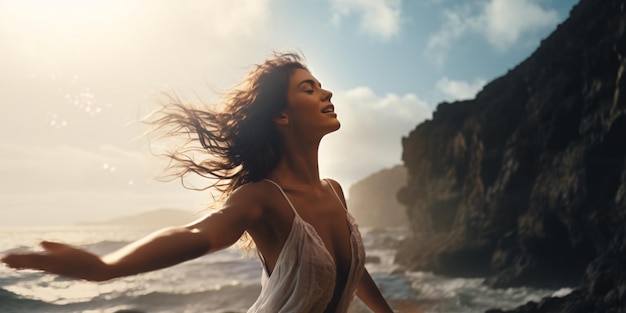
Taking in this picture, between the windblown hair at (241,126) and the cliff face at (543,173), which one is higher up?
the cliff face at (543,173)

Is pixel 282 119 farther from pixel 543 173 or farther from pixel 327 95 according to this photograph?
pixel 543 173

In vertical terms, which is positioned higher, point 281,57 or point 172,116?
point 281,57

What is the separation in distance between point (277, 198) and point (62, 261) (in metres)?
0.95

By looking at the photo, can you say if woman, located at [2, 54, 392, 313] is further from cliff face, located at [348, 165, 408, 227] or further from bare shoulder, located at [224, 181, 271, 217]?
cliff face, located at [348, 165, 408, 227]

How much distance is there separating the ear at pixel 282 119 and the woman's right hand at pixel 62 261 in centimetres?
122

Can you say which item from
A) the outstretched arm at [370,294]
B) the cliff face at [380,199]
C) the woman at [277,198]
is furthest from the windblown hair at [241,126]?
the cliff face at [380,199]

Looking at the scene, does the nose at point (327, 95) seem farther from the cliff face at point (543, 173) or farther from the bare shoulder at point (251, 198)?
the cliff face at point (543, 173)

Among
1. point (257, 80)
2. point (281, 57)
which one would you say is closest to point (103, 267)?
point (257, 80)

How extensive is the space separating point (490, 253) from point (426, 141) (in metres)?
16.1

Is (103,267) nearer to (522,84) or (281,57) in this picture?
(281,57)

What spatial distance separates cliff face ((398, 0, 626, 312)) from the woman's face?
31.6 ft

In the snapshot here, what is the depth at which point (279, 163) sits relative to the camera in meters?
2.30

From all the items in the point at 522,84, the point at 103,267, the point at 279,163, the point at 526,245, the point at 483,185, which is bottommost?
the point at 103,267

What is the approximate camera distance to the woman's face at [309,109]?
2.33 meters
